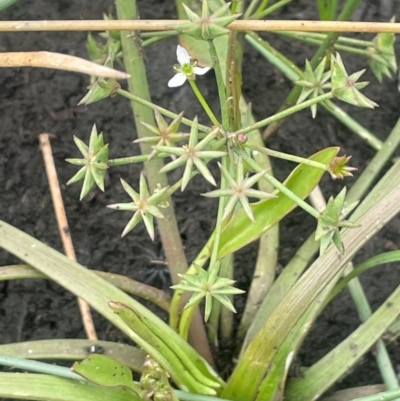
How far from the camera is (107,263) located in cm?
98

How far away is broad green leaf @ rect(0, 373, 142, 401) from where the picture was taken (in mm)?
589

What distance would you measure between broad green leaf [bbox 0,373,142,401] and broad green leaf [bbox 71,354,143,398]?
0.10ft

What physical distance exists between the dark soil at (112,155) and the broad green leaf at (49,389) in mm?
312

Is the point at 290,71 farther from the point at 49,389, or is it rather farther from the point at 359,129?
the point at 49,389

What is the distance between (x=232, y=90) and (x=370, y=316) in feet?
1.20

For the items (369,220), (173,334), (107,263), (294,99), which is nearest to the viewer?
(369,220)

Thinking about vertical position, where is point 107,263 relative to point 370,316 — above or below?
above

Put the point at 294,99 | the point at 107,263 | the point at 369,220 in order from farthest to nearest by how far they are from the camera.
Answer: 1. the point at 107,263
2. the point at 294,99
3. the point at 369,220

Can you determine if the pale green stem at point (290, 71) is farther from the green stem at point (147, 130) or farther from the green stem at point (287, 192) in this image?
the green stem at point (287, 192)

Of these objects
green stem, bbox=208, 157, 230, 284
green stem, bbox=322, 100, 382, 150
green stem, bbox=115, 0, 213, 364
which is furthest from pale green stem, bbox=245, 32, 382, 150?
green stem, bbox=208, 157, 230, 284

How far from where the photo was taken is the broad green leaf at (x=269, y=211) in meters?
0.60

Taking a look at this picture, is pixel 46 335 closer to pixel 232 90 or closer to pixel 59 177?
pixel 59 177

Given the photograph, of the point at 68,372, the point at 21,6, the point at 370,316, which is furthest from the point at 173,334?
the point at 21,6

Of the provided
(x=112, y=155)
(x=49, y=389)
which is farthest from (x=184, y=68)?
(x=112, y=155)
